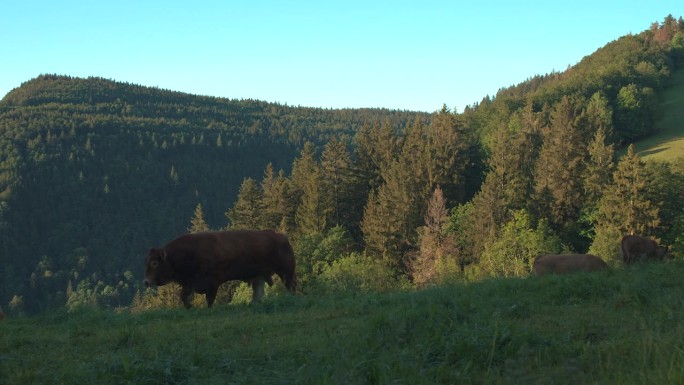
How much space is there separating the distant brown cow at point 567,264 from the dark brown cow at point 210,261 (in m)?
8.30

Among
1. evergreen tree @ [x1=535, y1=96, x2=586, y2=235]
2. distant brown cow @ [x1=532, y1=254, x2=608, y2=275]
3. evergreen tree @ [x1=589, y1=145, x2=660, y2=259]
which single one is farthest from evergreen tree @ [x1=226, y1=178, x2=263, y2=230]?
distant brown cow @ [x1=532, y1=254, x2=608, y2=275]

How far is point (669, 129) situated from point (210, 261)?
101883mm

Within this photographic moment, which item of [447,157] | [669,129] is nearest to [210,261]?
[447,157]

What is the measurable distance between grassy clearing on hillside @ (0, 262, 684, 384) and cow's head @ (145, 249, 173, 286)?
2.64 m

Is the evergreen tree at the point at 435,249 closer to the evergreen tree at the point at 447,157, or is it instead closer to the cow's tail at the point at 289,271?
the evergreen tree at the point at 447,157

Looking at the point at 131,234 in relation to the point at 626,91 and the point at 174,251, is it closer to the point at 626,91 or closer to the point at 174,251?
the point at 626,91

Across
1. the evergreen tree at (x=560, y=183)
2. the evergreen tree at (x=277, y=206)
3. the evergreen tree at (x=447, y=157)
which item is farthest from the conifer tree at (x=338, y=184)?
the evergreen tree at (x=560, y=183)

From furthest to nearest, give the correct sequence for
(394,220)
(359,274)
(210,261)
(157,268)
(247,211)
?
(247,211) < (394,220) < (359,274) < (210,261) < (157,268)

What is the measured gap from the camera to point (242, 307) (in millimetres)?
12453

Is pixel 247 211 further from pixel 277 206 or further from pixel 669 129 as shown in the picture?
pixel 669 129

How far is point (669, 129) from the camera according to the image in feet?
325

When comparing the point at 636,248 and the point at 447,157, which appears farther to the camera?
the point at 447,157

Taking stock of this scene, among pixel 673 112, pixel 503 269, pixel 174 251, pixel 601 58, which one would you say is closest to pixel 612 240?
pixel 503 269

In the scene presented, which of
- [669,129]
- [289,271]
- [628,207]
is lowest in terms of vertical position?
[628,207]
